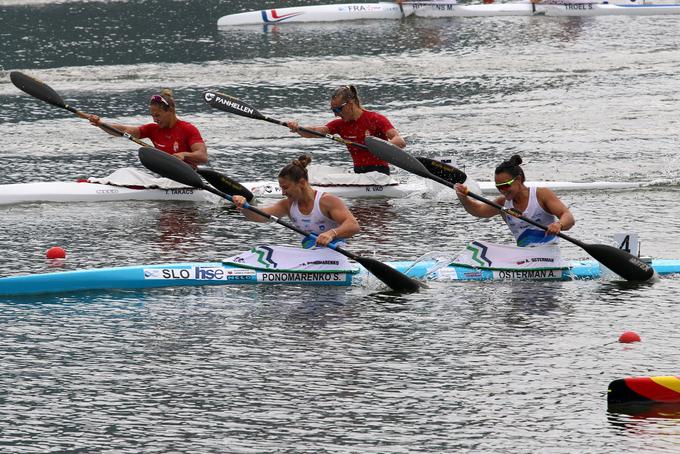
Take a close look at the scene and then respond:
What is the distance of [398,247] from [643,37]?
2086 centimetres

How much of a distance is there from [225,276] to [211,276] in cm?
17

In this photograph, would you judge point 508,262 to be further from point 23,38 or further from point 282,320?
point 23,38

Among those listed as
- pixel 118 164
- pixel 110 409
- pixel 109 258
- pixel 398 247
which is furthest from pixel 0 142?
pixel 110 409

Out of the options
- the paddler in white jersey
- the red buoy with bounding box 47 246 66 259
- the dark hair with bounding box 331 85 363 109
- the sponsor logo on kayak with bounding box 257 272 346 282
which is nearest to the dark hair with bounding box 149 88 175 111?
the dark hair with bounding box 331 85 363 109

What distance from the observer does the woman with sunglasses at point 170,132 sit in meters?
19.9

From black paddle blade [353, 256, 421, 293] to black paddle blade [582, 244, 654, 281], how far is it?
215 cm

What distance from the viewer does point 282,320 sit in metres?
14.9

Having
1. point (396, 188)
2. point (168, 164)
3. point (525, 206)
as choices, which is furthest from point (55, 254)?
point (525, 206)

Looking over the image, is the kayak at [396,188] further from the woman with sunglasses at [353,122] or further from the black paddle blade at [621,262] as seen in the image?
the black paddle blade at [621,262]

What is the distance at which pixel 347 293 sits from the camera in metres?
15.9

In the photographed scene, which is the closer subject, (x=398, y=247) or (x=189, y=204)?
(x=398, y=247)

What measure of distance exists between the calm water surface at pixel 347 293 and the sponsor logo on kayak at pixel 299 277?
0.15 metres

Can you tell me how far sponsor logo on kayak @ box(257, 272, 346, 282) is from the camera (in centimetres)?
1600

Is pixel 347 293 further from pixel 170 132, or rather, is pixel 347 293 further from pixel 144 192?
pixel 144 192
